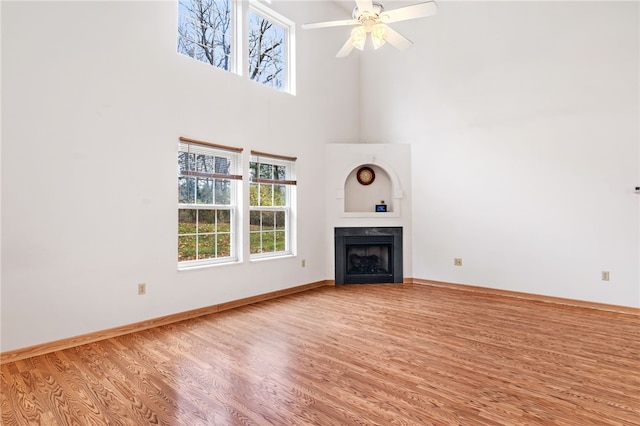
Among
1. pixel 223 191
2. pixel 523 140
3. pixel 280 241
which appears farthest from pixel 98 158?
pixel 523 140

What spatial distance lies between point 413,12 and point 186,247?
10.8 ft

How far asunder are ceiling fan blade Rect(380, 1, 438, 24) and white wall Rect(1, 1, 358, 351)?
213cm

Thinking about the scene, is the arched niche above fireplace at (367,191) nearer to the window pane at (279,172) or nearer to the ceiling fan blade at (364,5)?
the window pane at (279,172)

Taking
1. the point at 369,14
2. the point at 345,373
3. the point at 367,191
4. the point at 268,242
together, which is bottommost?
the point at 345,373

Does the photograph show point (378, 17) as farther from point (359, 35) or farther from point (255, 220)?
point (255, 220)

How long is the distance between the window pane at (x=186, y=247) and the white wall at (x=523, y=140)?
3.50 m

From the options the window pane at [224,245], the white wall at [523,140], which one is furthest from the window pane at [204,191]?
the white wall at [523,140]

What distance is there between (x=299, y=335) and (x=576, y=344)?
2.45m

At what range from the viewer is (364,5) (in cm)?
293

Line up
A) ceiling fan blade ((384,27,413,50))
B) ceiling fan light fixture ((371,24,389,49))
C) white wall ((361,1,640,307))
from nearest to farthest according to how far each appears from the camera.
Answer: ceiling fan light fixture ((371,24,389,49)) < ceiling fan blade ((384,27,413,50)) < white wall ((361,1,640,307))

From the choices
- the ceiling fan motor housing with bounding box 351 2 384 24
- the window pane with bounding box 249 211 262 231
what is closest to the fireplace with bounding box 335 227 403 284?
the window pane with bounding box 249 211 262 231

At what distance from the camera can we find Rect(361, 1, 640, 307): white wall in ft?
13.5

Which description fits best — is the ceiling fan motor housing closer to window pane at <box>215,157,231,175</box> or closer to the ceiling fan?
the ceiling fan

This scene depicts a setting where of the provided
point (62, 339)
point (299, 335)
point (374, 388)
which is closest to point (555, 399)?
point (374, 388)
